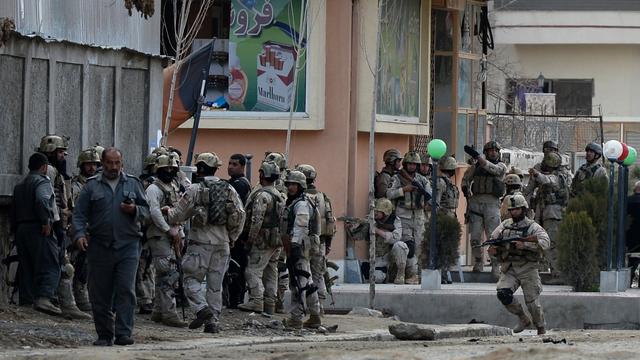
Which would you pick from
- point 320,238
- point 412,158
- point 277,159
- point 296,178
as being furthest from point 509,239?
point 412,158

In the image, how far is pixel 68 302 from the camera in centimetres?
1789

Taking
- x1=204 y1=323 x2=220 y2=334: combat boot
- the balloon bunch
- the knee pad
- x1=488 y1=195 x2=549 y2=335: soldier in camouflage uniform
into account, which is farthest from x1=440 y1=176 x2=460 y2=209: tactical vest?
x1=204 y1=323 x2=220 y2=334: combat boot

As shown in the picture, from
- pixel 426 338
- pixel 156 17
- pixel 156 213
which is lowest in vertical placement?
pixel 426 338

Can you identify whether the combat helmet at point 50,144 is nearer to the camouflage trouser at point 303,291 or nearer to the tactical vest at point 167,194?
the tactical vest at point 167,194

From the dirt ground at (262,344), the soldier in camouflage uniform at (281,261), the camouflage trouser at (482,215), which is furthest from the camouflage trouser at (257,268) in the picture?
the camouflage trouser at (482,215)

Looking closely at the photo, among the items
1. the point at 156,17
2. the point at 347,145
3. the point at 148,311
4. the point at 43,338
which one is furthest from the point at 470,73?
the point at 43,338

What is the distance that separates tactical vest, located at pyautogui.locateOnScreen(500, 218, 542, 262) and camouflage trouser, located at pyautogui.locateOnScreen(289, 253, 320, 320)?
291cm

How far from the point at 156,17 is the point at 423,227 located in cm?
693

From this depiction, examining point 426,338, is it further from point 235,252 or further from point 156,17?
point 156,17

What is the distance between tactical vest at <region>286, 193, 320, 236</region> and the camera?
748 inches

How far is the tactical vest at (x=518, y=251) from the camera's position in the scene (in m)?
20.9

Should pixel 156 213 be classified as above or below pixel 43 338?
above

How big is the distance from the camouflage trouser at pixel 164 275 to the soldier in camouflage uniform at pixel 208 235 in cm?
19

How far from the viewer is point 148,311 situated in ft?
62.3
